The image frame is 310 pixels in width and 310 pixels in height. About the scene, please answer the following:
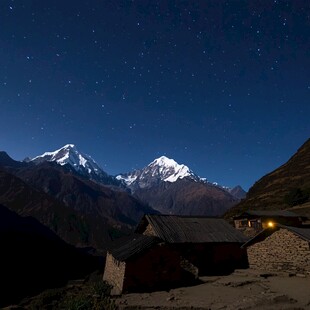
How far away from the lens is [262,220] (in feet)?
138

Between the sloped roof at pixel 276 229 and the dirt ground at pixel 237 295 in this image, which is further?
the sloped roof at pixel 276 229

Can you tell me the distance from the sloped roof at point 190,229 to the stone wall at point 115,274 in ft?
16.7

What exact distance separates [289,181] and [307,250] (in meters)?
65.8

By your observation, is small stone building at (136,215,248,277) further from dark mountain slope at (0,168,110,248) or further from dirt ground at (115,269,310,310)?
dark mountain slope at (0,168,110,248)

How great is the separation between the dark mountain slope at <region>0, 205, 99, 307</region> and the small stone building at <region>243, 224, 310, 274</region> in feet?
85.0

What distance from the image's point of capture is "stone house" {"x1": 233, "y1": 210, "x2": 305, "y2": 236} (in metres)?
42.0

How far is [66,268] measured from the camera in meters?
53.9

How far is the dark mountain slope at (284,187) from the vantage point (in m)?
63.4

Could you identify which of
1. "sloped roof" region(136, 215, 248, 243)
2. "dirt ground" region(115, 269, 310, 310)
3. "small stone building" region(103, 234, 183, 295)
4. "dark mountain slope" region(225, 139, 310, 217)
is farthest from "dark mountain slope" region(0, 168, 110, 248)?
"dirt ground" region(115, 269, 310, 310)

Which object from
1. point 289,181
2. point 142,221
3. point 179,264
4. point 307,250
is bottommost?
point 179,264

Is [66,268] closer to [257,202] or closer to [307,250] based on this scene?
[307,250]

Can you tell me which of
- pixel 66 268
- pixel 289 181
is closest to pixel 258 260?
pixel 66 268

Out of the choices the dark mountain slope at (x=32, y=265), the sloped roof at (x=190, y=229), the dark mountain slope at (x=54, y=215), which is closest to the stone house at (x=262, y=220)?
the sloped roof at (x=190, y=229)

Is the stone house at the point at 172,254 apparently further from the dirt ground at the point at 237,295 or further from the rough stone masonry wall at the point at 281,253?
the rough stone masonry wall at the point at 281,253
